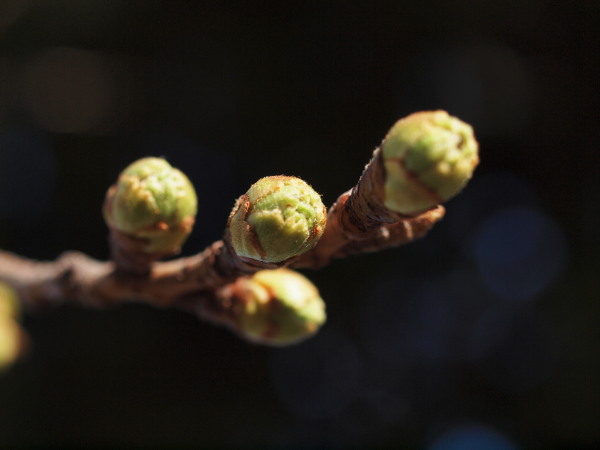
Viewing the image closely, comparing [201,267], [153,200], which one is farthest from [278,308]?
[153,200]

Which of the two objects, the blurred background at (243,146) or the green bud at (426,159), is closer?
the green bud at (426,159)

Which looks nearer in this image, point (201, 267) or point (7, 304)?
point (201, 267)

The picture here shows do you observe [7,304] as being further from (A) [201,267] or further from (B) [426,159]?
(B) [426,159]

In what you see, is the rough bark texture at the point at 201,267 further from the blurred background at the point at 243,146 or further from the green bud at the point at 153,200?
the blurred background at the point at 243,146

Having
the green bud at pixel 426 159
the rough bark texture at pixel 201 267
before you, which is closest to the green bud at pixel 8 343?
the rough bark texture at pixel 201 267

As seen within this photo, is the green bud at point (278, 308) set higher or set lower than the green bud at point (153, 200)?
lower

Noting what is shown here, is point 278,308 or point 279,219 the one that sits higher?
point 279,219
